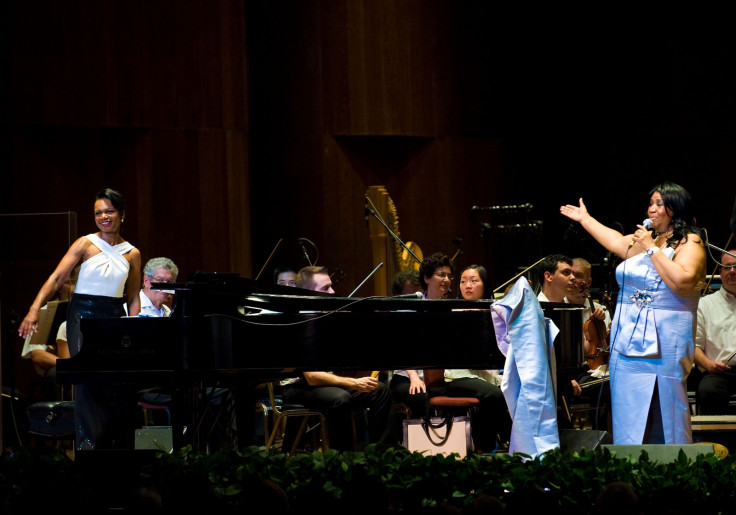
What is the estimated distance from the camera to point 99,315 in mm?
5328

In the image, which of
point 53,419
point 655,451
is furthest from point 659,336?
point 53,419

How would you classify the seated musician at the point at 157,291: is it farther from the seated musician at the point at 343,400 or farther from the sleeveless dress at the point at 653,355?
the sleeveless dress at the point at 653,355

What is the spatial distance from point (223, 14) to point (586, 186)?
12.3ft

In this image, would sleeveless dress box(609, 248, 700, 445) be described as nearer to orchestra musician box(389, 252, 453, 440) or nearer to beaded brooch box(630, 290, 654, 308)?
beaded brooch box(630, 290, 654, 308)

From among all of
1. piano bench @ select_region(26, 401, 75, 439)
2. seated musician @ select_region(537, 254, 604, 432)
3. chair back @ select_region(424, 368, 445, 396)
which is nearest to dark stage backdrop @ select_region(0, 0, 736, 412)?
seated musician @ select_region(537, 254, 604, 432)

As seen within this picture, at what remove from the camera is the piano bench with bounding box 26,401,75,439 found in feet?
18.9

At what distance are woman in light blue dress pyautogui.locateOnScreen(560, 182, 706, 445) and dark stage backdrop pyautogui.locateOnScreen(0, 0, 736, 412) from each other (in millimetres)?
3530

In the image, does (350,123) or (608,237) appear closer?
(608,237)

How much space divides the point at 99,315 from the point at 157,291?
93cm

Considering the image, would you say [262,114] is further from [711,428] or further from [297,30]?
[711,428]

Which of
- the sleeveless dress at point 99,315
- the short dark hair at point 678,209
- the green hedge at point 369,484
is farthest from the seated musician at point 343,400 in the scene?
the green hedge at point 369,484

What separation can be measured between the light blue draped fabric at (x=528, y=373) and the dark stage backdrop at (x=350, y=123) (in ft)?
12.4

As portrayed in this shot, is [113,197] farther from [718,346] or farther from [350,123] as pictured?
[350,123]

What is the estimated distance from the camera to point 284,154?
9.25 m
